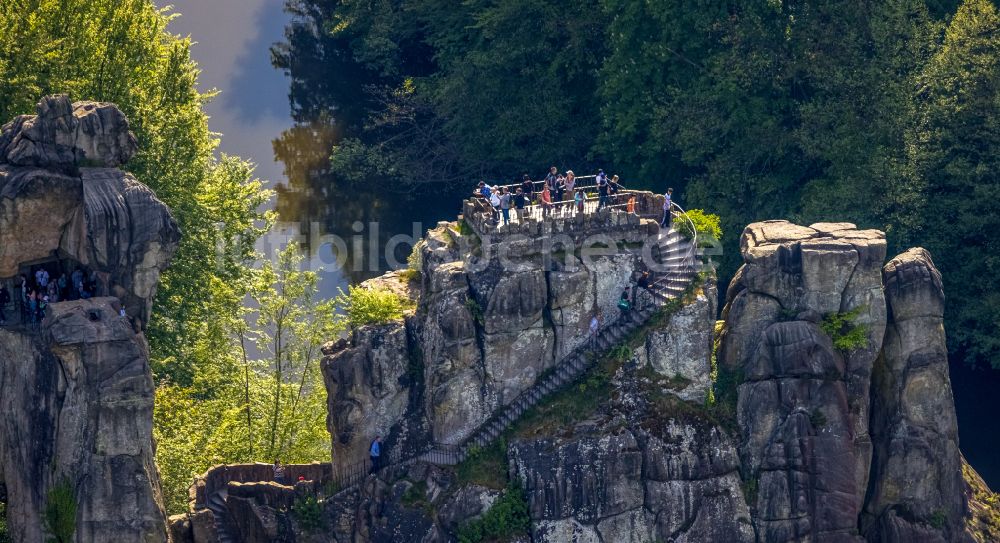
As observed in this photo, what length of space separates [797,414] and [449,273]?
1366 cm

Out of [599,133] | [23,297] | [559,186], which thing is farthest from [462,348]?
[599,133]

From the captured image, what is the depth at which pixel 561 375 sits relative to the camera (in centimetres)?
7656

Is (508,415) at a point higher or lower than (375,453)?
higher

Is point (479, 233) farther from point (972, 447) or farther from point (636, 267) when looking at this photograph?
point (972, 447)

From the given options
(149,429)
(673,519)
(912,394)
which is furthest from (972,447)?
(149,429)

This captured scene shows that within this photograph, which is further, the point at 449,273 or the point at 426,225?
the point at 426,225

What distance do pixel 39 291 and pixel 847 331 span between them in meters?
29.2

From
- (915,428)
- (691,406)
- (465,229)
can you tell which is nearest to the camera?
(691,406)

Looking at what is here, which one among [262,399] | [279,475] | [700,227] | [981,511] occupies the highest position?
[700,227]

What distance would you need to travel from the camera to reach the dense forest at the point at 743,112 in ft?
A: 315

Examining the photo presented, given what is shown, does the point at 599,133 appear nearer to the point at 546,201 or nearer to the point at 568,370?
the point at 546,201

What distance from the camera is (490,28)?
11388 cm

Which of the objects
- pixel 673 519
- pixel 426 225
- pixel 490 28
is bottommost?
pixel 673 519

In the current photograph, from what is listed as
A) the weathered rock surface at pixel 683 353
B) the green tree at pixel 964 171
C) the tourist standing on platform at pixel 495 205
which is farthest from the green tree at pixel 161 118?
the green tree at pixel 964 171
